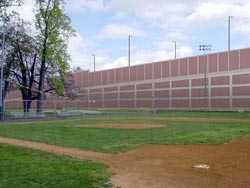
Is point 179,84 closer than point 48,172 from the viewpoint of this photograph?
No

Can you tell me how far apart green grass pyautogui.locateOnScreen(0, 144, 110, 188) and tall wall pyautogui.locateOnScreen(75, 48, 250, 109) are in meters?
49.1

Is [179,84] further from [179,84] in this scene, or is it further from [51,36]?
[51,36]

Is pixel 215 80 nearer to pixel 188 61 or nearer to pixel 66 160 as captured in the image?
pixel 188 61

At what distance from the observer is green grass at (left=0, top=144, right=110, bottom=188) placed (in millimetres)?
7230

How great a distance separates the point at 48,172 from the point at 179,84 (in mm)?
57674

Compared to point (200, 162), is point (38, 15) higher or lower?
higher

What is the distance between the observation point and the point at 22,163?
31.3 feet

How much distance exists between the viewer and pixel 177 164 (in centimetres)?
979

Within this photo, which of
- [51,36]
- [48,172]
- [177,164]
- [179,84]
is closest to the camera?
[48,172]

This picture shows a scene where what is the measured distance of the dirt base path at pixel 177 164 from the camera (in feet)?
25.0

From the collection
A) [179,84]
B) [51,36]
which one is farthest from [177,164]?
[179,84]

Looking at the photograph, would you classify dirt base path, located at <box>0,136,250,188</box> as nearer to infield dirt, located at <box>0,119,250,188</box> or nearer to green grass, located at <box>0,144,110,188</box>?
infield dirt, located at <box>0,119,250,188</box>

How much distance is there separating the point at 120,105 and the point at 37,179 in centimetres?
6743

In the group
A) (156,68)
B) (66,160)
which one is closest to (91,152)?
(66,160)
